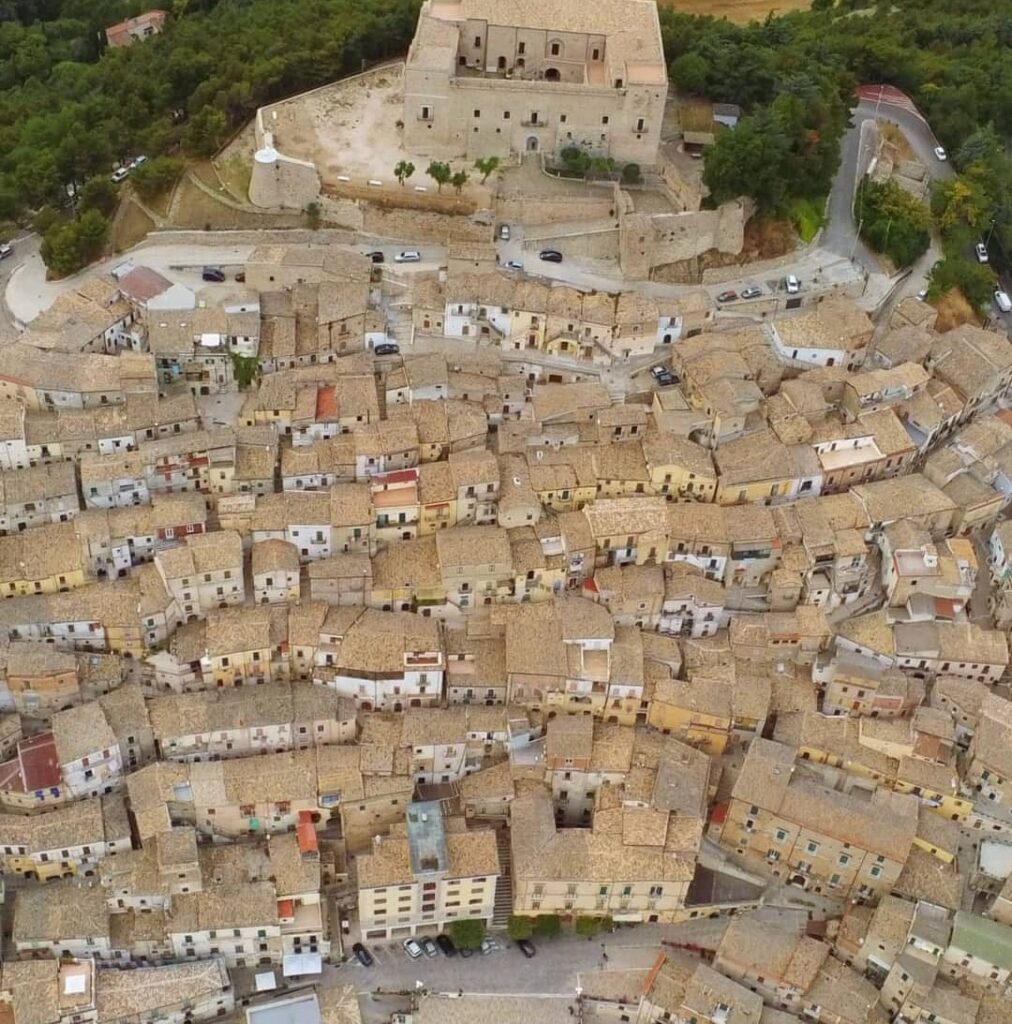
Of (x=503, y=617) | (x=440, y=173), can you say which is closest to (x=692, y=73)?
(x=440, y=173)

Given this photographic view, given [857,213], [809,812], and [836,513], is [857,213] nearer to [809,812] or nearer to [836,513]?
[836,513]

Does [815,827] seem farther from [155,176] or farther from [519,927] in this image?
[155,176]

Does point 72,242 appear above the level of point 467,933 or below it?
above

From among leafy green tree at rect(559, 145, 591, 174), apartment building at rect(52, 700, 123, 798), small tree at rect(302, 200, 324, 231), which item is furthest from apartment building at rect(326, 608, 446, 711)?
leafy green tree at rect(559, 145, 591, 174)

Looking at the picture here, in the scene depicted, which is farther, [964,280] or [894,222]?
[964,280]

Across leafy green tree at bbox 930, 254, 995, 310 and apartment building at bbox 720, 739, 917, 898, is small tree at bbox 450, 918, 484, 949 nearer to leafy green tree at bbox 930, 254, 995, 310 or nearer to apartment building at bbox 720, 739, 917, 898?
apartment building at bbox 720, 739, 917, 898

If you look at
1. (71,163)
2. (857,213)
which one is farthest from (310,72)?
(857,213)

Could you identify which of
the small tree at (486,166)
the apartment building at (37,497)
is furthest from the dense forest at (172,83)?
the apartment building at (37,497)
